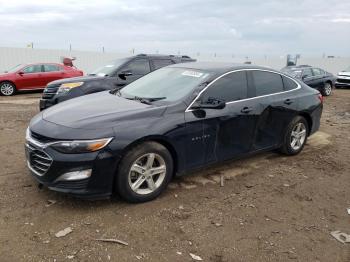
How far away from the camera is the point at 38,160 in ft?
A: 13.3

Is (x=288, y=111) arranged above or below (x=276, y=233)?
above

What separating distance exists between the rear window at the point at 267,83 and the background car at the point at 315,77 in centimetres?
1106

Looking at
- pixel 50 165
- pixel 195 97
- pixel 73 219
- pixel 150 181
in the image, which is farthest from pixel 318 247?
pixel 50 165

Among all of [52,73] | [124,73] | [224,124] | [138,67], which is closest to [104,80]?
[124,73]

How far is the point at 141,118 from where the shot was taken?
420 cm

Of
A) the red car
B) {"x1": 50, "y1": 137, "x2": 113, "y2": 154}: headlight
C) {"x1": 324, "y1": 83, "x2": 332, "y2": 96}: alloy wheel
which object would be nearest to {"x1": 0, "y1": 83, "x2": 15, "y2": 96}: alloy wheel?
the red car

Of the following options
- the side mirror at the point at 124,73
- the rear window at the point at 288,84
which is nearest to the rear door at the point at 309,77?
the side mirror at the point at 124,73

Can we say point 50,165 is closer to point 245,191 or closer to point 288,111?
point 245,191

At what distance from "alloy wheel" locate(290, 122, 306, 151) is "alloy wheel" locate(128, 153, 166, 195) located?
2.80 metres

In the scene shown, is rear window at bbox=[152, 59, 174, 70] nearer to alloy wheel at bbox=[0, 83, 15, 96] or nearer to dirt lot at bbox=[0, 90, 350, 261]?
dirt lot at bbox=[0, 90, 350, 261]

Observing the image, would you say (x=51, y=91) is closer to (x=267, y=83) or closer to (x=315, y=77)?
(x=267, y=83)

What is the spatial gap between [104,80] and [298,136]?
4.77 metres

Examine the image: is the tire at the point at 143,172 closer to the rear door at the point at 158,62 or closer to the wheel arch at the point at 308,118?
the wheel arch at the point at 308,118

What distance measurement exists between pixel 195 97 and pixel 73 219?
Result: 2014mm
